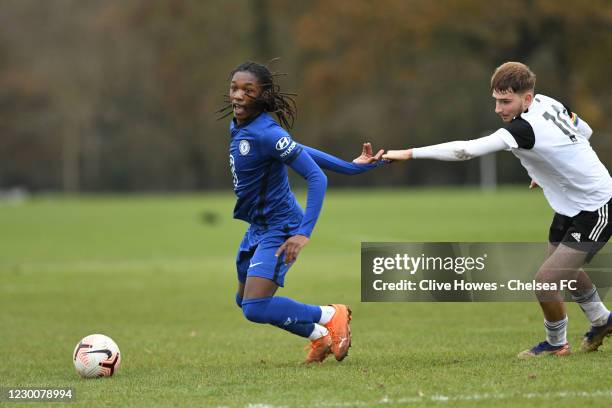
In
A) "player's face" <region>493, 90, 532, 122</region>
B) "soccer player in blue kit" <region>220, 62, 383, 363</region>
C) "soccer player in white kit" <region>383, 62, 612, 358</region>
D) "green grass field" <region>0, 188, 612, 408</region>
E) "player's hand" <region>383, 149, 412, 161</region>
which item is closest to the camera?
"green grass field" <region>0, 188, 612, 408</region>

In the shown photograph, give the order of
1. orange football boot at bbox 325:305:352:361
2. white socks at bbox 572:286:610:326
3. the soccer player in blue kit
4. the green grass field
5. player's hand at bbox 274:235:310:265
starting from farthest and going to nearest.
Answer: orange football boot at bbox 325:305:352:361
white socks at bbox 572:286:610:326
the soccer player in blue kit
player's hand at bbox 274:235:310:265
the green grass field

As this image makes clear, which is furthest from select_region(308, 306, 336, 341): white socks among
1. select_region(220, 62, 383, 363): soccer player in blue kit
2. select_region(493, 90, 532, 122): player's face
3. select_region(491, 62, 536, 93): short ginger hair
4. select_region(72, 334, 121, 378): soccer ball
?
select_region(491, 62, 536, 93): short ginger hair

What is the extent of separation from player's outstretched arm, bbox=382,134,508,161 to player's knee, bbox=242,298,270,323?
1486 millimetres

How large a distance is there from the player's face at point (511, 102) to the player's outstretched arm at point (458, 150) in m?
0.34

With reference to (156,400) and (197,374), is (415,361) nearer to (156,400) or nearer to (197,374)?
(197,374)

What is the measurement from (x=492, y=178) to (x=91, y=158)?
86.0 feet

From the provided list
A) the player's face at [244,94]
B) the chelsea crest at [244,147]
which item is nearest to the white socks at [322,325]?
the chelsea crest at [244,147]

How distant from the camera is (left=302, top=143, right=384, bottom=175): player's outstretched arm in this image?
7.81m

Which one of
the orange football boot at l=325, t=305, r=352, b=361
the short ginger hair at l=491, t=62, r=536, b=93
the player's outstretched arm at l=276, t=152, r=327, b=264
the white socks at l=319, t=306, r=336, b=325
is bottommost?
the orange football boot at l=325, t=305, r=352, b=361

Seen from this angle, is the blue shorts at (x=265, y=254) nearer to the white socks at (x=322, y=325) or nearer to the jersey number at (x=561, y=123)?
the white socks at (x=322, y=325)

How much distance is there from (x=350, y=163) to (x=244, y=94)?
38.9 inches

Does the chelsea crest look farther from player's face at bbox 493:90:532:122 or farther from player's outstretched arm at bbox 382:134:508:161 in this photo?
player's face at bbox 493:90:532:122

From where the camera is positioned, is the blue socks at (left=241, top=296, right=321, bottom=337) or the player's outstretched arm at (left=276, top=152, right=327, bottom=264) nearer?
the player's outstretched arm at (left=276, top=152, right=327, bottom=264)

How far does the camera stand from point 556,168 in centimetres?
729
